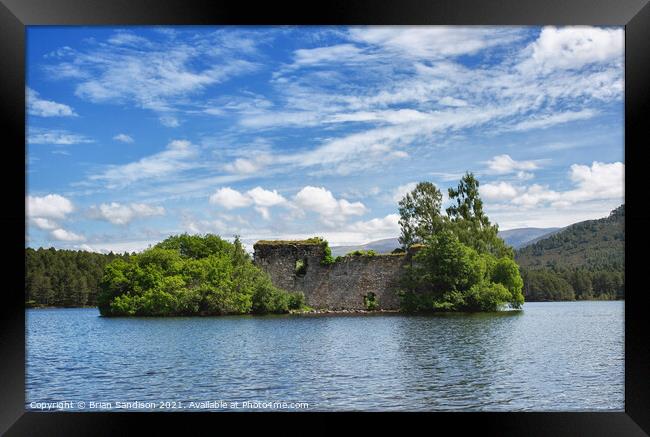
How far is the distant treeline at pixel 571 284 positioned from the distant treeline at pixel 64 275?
840 inches

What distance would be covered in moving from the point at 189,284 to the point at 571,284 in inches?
925

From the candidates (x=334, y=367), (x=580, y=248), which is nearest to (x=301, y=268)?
(x=334, y=367)

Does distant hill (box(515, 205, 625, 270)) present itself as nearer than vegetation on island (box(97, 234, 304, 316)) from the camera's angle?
No

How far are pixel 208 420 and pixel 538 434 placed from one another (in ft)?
8.68

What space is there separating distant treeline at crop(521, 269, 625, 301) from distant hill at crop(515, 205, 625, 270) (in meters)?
5.05

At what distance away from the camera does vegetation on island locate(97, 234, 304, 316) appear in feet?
74.0

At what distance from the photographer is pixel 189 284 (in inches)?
902

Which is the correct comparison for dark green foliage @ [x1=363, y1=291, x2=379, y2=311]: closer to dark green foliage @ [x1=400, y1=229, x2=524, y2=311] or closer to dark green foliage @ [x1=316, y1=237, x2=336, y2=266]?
dark green foliage @ [x1=400, y1=229, x2=524, y2=311]

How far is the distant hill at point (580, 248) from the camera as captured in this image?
4606 centimetres

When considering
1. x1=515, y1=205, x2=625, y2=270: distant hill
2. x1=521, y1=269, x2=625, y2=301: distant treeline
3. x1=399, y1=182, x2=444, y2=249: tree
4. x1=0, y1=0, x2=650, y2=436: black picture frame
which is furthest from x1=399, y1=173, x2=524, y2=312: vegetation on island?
x1=515, y1=205, x2=625, y2=270: distant hill

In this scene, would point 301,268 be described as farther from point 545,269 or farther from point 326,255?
point 545,269
